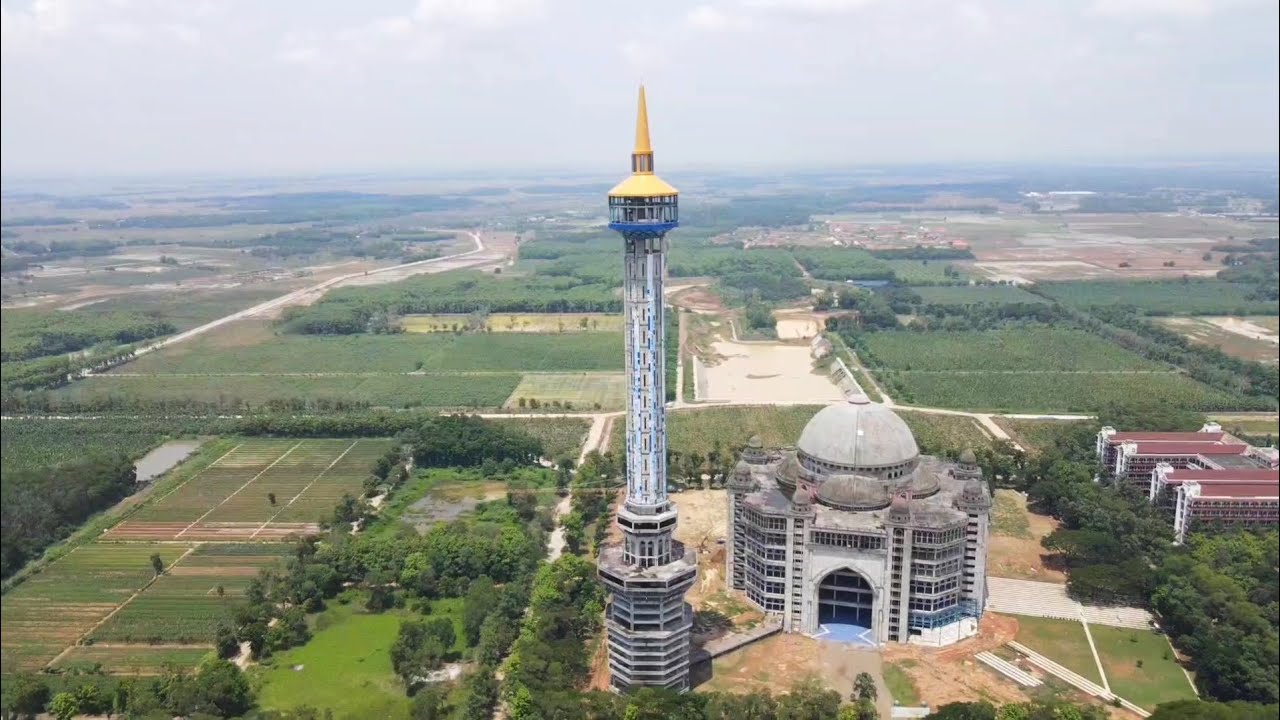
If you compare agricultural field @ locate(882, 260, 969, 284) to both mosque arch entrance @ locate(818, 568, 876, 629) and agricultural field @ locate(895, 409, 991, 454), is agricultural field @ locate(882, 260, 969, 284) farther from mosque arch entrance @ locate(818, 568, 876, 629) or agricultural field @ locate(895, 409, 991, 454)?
mosque arch entrance @ locate(818, 568, 876, 629)

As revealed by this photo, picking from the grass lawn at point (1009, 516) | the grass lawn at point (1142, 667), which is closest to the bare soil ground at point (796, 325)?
the grass lawn at point (1009, 516)

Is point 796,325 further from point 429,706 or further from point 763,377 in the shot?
point 429,706

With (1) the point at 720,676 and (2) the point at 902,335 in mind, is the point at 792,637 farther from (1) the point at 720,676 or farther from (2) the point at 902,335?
(2) the point at 902,335

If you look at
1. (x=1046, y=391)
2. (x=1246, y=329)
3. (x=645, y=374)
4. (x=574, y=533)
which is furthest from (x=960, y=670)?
(x=1246, y=329)

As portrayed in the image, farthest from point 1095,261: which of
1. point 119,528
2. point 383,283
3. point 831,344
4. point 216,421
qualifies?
point 119,528

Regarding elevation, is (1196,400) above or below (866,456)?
below

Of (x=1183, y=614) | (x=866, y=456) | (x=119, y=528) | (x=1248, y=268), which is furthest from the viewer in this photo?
(x=1248, y=268)
